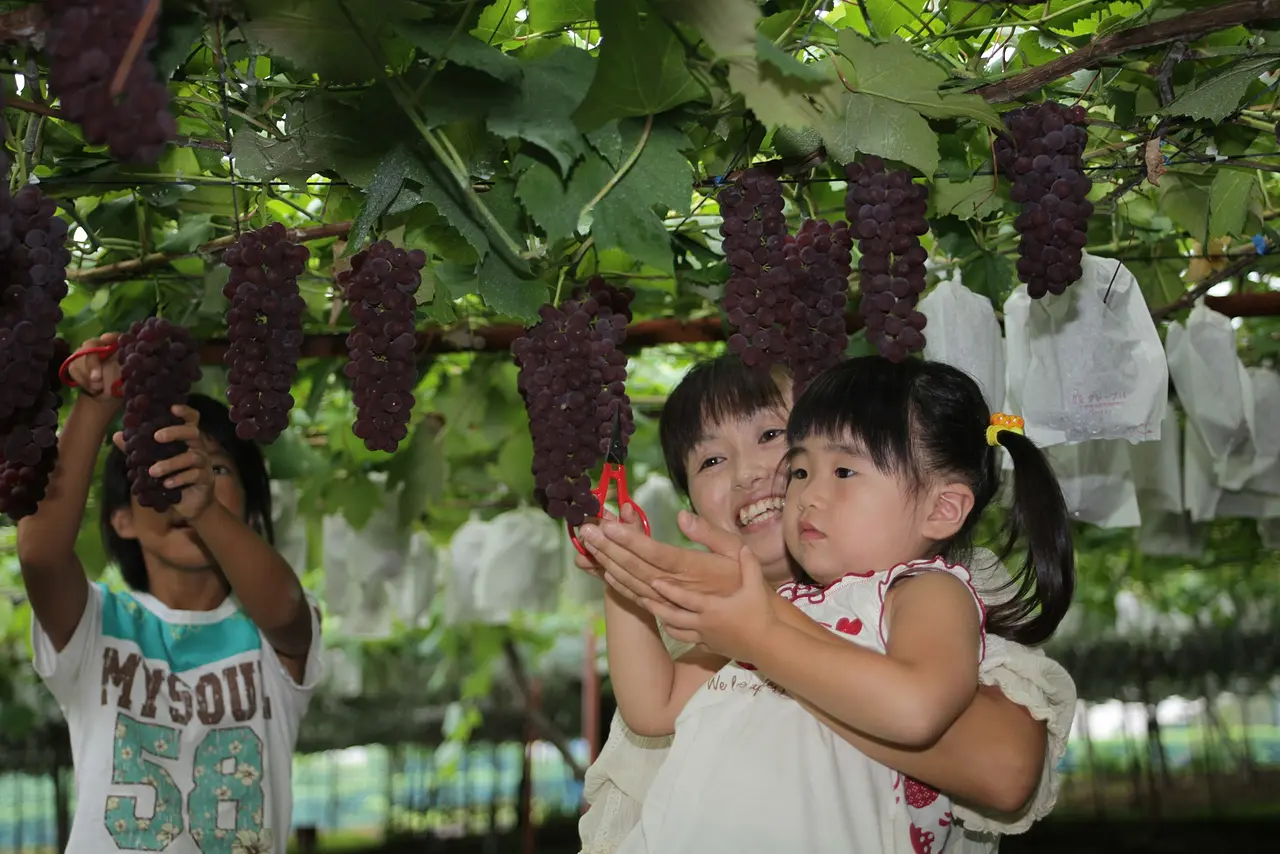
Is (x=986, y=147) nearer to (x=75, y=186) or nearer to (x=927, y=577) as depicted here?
(x=927, y=577)

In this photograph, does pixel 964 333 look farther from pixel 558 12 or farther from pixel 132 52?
pixel 132 52

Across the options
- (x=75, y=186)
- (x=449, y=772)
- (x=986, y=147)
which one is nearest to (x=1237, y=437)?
(x=986, y=147)

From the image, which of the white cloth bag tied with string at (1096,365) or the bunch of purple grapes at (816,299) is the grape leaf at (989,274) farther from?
the bunch of purple grapes at (816,299)

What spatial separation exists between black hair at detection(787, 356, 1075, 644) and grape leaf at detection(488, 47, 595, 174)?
0.54m

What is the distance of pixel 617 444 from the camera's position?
191cm

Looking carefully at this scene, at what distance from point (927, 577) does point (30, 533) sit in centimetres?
184

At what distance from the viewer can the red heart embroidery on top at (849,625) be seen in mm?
1704

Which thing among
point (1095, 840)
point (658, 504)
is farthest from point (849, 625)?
point (1095, 840)

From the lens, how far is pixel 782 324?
1891 millimetres

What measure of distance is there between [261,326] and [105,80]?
3.05 feet

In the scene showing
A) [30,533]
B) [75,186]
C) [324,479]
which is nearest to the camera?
[75,186]

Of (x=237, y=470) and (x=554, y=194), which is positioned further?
(x=237, y=470)

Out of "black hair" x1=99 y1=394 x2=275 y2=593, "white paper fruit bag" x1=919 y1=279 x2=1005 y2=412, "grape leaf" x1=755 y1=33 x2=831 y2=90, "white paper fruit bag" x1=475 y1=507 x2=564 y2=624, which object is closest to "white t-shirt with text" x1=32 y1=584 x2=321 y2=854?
"black hair" x1=99 y1=394 x2=275 y2=593

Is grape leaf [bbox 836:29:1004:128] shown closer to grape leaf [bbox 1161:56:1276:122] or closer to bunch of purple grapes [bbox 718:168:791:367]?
bunch of purple grapes [bbox 718:168:791:367]
